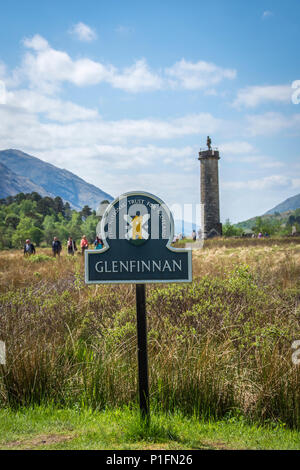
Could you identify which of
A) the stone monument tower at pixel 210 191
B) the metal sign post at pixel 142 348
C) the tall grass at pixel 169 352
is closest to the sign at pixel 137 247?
the metal sign post at pixel 142 348

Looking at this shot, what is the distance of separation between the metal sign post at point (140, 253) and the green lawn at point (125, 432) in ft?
0.93

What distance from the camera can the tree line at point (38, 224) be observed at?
73.4 metres

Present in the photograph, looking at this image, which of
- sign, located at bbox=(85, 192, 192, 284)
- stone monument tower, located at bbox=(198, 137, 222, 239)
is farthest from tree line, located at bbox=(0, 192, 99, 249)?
sign, located at bbox=(85, 192, 192, 284)

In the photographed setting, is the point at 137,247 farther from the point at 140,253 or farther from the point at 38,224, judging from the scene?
the point at 38,224

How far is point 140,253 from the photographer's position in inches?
175

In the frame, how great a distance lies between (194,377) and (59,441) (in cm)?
183

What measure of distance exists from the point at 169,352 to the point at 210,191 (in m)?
47.9

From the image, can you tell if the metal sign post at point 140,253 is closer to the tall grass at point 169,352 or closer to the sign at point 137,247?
the sign at point 137,247

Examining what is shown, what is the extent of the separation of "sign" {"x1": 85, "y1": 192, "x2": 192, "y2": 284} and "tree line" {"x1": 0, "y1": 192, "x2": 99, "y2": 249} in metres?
61.3

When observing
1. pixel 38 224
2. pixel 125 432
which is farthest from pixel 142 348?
pixel 38 224
